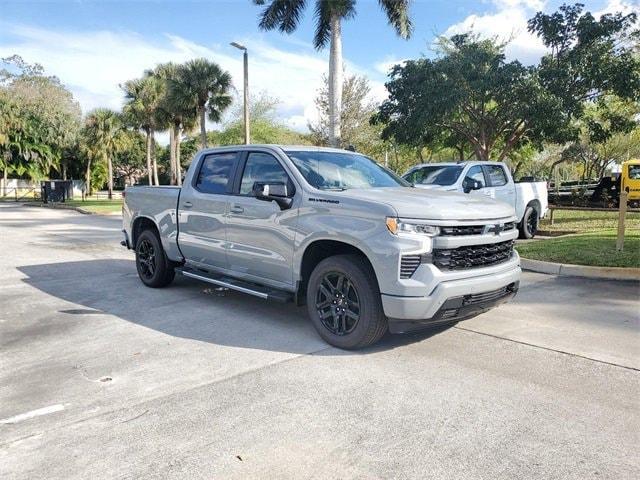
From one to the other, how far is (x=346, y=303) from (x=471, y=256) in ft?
3.87

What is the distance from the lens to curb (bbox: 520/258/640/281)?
7965mm

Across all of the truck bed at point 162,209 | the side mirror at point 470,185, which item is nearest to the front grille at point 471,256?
the truck bed at point 162,209

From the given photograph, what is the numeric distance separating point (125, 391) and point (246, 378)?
2.96 ft

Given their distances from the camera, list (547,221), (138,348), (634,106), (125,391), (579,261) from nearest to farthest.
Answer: (125,391) → (138,348) → (579,261) → (547,221) → (634,106)

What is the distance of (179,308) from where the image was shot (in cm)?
628

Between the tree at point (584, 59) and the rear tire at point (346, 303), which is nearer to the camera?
the rear tire at point (346, 303)

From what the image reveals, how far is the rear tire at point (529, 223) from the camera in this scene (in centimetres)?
1259

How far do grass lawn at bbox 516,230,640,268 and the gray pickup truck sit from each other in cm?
417

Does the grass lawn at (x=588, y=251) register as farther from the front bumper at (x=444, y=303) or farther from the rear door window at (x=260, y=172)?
the rear door window at (x=260, y=172)

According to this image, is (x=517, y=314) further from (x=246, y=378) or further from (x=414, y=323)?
(x=246, y=378)

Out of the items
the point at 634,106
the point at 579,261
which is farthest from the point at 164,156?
the point at 579,261

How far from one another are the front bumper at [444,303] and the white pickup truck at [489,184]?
5974 millimetres

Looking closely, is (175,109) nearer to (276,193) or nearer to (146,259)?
(146,259)

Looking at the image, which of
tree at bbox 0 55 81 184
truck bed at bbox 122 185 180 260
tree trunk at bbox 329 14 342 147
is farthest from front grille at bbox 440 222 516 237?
tree at bbox 0 55 81 184
